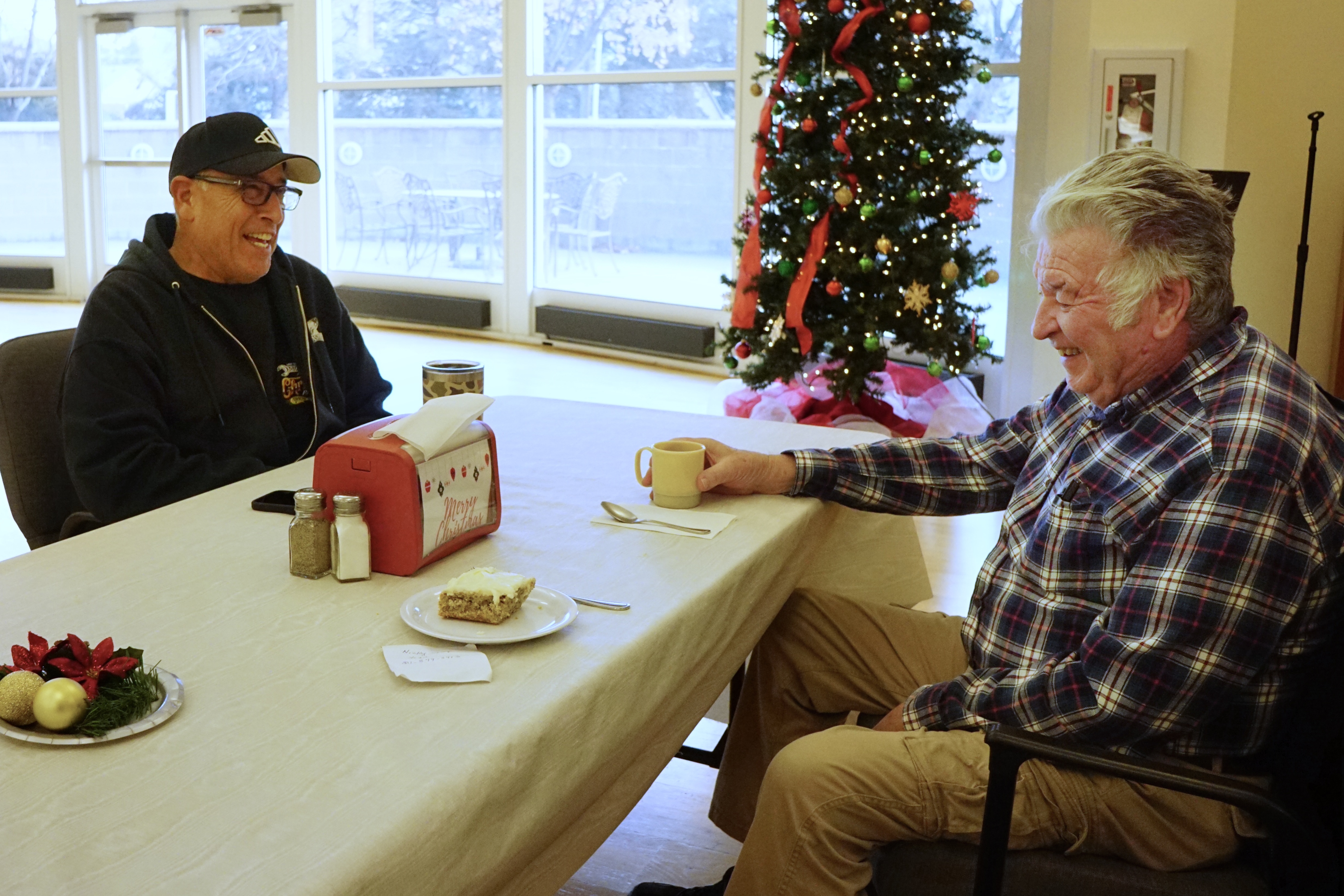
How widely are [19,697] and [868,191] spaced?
407 centimetres

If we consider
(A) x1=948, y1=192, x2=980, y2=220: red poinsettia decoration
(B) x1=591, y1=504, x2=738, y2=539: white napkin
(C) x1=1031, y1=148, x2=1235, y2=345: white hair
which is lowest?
(B) x1=591, y1=504, x2=738, y2=539: white napkin

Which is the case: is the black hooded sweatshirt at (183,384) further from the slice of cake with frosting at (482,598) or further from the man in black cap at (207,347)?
the slice of cake with frosting at (482,598)

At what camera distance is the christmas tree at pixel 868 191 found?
4.66 metres

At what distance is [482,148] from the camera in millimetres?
8320

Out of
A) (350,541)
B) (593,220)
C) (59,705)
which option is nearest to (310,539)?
(350,541)

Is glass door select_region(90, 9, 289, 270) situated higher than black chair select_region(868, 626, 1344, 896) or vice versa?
glass door select_region(90, 9, 289, 270)

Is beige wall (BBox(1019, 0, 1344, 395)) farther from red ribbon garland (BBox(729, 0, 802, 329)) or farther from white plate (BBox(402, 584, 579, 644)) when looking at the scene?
white plate (BBox(402, 584, 579, 644))

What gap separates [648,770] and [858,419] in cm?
358

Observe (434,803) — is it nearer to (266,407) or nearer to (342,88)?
(266,407)

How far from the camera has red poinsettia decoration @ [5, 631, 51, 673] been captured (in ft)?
3.46

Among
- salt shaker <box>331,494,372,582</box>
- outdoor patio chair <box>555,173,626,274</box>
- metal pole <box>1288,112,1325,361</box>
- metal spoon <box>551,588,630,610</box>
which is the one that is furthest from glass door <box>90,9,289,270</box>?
metal spoon <box>551,588,630,610</box>

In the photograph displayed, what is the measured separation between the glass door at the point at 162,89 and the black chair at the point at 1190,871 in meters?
8.59

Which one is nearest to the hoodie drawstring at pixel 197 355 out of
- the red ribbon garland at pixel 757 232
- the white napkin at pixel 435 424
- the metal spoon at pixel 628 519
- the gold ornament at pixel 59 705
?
the white napkin at pixel 435 424

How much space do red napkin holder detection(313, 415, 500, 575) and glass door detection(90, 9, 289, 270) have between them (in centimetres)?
815
